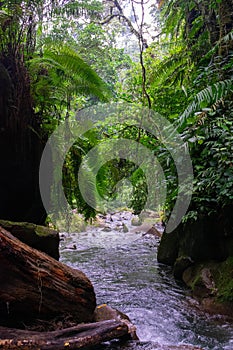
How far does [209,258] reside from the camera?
12.8ft

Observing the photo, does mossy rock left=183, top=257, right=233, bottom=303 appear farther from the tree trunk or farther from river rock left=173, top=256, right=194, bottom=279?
the tree trunk

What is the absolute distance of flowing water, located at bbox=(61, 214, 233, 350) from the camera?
8.34 ft

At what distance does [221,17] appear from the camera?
420 centimetres

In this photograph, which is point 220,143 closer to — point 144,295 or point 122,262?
point 144,295

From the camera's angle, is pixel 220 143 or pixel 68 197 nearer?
pixel 220 143

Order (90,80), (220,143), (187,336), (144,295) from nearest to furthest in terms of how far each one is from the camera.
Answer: (187,336) < (220,143) < (144,295) < (90,80)

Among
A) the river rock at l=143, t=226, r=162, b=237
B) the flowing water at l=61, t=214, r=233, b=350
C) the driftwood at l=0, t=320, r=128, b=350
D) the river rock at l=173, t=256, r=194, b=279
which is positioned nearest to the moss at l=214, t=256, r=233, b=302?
the flowing water at l=61, t=214, r=233, b=350

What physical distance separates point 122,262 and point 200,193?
2134 mm

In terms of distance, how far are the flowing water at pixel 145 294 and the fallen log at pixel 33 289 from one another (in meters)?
0.45

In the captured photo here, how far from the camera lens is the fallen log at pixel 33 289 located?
2164mm

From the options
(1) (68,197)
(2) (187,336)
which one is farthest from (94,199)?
(2) (187,336)

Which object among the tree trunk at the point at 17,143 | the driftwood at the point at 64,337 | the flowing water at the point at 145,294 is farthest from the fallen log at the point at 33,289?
the tree trunk at the point at 17,143

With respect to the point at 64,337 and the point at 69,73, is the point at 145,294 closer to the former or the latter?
the point at 64,337

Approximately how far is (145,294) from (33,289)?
1763 mm
